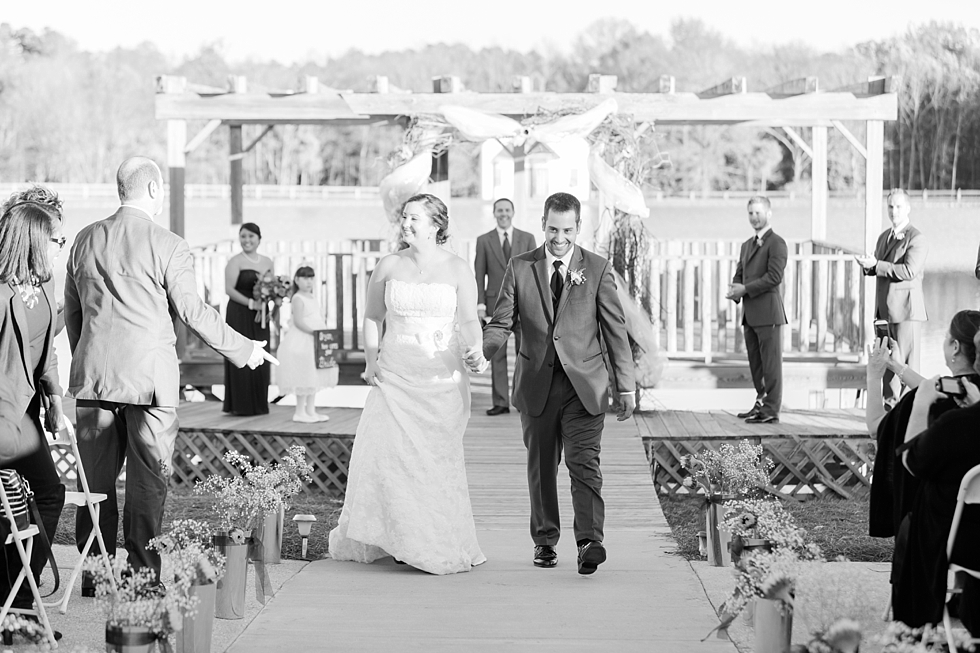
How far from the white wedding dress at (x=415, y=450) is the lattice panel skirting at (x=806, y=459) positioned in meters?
3.14

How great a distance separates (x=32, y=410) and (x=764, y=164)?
55.4 metres

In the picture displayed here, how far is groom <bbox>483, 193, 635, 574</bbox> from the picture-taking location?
563cm

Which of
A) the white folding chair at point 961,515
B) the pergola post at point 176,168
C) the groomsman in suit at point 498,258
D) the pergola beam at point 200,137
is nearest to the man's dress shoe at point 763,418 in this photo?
the groomsman in suit at point 498,258

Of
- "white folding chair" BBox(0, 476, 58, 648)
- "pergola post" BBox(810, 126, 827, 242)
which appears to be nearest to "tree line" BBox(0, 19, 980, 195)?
"pergola post" BBox(810, 126, 827, 242)

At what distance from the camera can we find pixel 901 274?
9.00 metres

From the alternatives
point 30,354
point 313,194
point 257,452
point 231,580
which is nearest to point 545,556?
point 231,580

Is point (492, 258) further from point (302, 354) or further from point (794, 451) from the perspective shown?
point (794, 451)

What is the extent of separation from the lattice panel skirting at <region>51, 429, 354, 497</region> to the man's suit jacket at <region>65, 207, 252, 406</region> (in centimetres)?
394

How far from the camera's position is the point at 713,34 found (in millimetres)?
88062

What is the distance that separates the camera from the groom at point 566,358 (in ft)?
18.5

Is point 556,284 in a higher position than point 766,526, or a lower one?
higher

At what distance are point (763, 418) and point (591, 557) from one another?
4.27m

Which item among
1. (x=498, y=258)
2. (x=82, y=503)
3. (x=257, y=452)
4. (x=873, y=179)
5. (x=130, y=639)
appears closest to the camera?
(x=130, y=639)

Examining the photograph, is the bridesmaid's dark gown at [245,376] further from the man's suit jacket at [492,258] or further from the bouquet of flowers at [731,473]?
the bouquet of flowers at [731,473]
